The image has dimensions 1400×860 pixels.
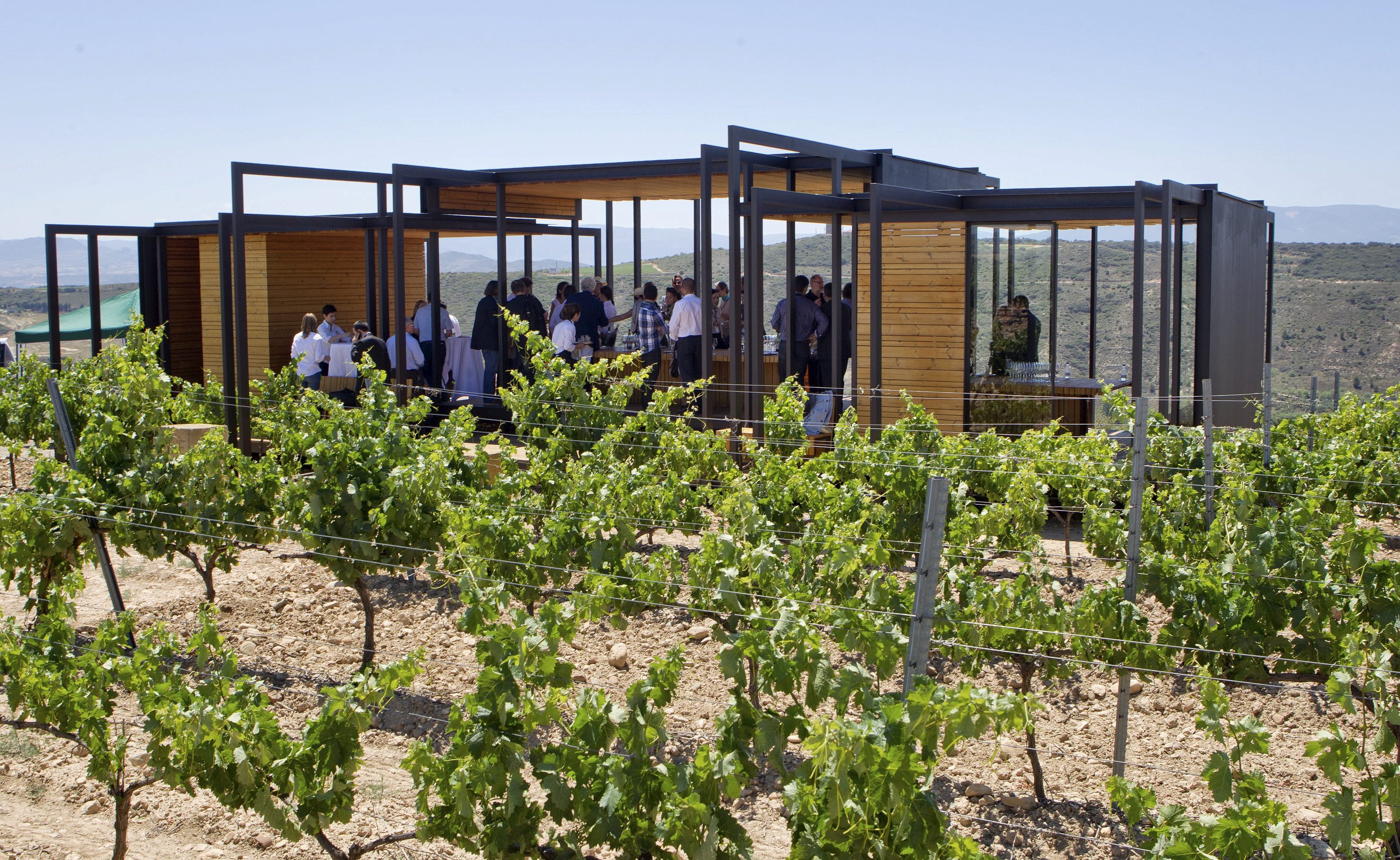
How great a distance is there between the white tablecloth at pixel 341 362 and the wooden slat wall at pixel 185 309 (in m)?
→ 5.20

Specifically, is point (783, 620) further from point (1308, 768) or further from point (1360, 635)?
point (1308, 768)

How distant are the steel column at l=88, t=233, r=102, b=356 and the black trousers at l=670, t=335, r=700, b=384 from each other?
8.85m

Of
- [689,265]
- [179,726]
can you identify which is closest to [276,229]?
[179,726]

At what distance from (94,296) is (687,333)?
993cm

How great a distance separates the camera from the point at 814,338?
12.0 m

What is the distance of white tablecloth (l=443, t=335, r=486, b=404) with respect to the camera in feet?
46.0

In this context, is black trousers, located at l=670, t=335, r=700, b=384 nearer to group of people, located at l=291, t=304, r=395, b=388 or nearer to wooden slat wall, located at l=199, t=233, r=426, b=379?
group of people, located at l=291, t=304, r=395, b=388

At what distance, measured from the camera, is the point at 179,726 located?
3805 mm

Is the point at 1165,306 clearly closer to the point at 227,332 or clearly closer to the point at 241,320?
the point at 241,320

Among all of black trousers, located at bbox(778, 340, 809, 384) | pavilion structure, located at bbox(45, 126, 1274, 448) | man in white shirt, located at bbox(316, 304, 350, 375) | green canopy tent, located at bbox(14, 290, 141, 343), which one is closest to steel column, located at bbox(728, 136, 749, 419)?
pavilion structure, located at bbox(45, 126, 1274, 448)

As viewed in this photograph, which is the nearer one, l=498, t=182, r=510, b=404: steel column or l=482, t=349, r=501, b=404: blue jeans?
l=498, t=182, r=510, b=404: steel column

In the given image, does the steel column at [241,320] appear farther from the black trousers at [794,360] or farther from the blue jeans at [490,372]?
the black trousers at [794,360]

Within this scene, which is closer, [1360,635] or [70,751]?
[1360,635]

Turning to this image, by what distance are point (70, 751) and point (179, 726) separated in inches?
101
